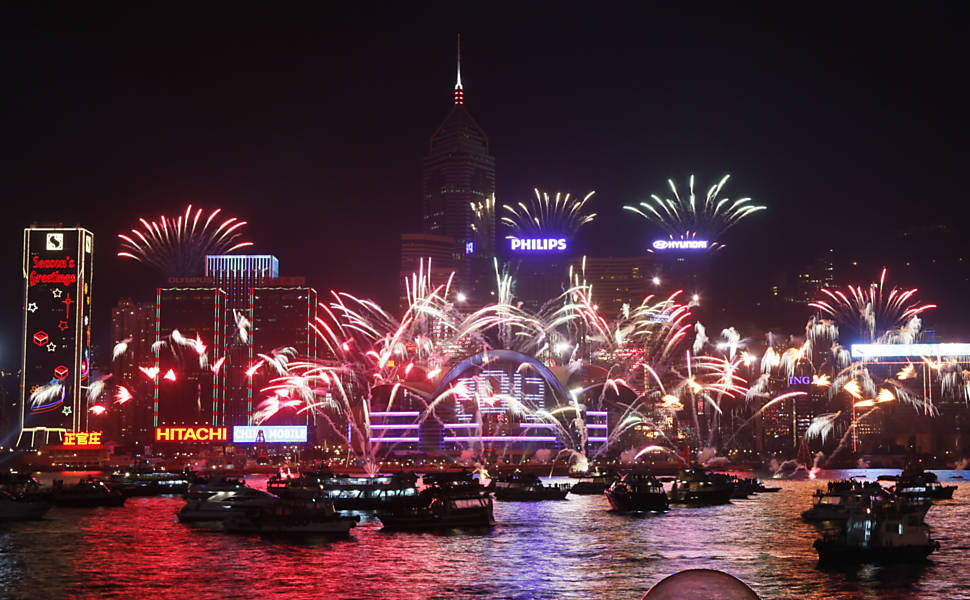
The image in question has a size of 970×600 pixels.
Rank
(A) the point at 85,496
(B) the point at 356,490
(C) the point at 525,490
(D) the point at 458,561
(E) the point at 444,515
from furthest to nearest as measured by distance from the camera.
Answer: (C) the point at 525,490
(B) the point at 356,490
(A) the point at 85,496
(E) the point at 444,515
(D) the point at 458,561

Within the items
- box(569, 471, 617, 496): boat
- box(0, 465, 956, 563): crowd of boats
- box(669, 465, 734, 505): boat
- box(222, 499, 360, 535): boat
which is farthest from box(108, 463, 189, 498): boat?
box(669, 465, 734, 505): boat

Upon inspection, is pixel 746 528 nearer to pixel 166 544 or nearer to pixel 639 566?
pixel 639 566

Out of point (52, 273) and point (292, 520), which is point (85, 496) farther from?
point (52, 273)

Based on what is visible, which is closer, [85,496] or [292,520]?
[292,520]

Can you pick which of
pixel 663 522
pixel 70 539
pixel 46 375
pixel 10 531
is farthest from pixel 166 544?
pixel 46 375

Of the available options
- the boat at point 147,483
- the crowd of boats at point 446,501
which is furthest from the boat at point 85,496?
the boat at point 147,483

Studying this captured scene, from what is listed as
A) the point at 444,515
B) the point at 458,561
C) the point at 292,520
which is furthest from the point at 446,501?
the point at 458,561

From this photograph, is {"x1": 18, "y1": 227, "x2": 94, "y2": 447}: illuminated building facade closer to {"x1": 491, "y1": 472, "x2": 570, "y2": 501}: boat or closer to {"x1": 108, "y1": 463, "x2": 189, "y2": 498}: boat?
{"x1": 108, "y1": 463, "x2": 189, "y2": 498}: boat
